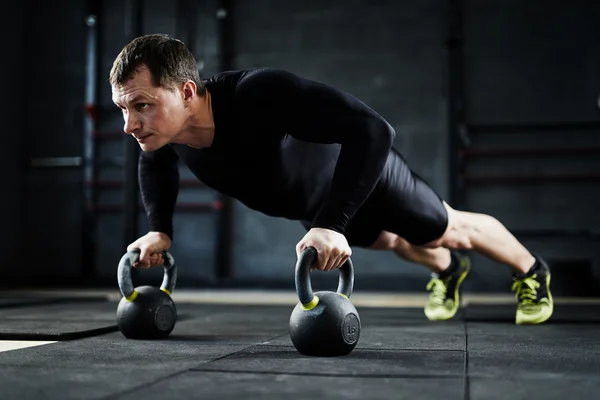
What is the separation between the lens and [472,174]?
18.4 feet

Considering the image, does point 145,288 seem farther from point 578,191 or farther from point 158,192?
point 578,191

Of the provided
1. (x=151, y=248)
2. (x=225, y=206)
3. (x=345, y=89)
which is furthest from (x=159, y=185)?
(x=345, y=89)

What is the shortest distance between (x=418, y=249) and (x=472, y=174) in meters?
3.00

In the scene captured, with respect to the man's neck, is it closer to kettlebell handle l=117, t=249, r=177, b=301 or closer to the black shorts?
kettlebell handle l=117, t=249, r=177, b=301

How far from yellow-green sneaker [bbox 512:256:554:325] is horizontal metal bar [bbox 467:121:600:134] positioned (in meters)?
3.03

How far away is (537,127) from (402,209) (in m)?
3.57

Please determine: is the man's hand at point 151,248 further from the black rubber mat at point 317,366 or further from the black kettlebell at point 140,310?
the black rubber mat at point 317,366

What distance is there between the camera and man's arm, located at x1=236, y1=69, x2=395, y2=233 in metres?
1.79

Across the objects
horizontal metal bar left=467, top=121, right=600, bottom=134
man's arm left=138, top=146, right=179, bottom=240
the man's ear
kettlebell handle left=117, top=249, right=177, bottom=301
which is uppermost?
horizontal metal bar left=467, top=121, right=600, bottom=134

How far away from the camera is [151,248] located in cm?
219

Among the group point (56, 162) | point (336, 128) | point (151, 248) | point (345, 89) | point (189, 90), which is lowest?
point (151, 248)

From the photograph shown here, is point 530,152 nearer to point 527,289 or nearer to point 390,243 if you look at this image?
point 527,289

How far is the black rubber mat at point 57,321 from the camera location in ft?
7.22

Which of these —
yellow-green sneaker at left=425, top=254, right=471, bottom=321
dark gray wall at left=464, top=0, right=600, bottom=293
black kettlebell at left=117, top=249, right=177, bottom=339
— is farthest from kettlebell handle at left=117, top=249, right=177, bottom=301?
dark gray wall at left=464, top=0, right=600, bottom=293
